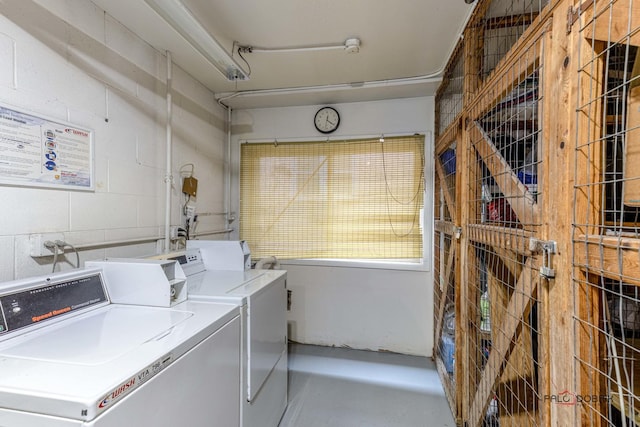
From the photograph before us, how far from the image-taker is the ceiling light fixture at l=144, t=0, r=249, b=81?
1.36m

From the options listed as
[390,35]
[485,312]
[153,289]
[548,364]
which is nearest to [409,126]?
[390,35]

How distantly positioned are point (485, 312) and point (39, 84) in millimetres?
2627

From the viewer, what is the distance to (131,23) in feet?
6.01

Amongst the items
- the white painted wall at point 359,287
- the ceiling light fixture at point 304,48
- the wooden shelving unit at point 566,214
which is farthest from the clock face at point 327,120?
the wooden shelving unit at point 566,214

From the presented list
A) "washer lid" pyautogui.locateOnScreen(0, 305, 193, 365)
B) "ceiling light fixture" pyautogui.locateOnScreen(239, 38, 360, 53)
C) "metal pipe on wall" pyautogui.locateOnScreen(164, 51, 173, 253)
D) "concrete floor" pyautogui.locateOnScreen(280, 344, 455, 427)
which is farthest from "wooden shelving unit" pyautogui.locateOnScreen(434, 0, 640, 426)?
"metal pipe on wall" pyautogui.locateOnScreen(164, 51, 173, 253)

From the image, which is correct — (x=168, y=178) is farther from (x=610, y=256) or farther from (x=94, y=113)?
(x=610, y=256)

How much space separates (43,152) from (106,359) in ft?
3.80

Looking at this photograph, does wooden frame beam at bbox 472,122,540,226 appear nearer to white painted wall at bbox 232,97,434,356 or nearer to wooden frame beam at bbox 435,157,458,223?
wooden frame beam at bbox 435,157,458,223

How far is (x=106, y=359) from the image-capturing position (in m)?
0.89

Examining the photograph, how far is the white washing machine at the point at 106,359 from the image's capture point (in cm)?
73

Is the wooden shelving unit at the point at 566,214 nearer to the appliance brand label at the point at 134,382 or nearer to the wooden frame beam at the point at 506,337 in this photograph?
the wooden frame beam at the point at 506,337

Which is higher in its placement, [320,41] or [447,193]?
[320,41]

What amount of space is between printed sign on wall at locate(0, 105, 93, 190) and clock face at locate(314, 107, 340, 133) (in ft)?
6.57

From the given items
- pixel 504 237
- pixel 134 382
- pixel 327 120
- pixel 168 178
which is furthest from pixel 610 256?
pixel 327 120
